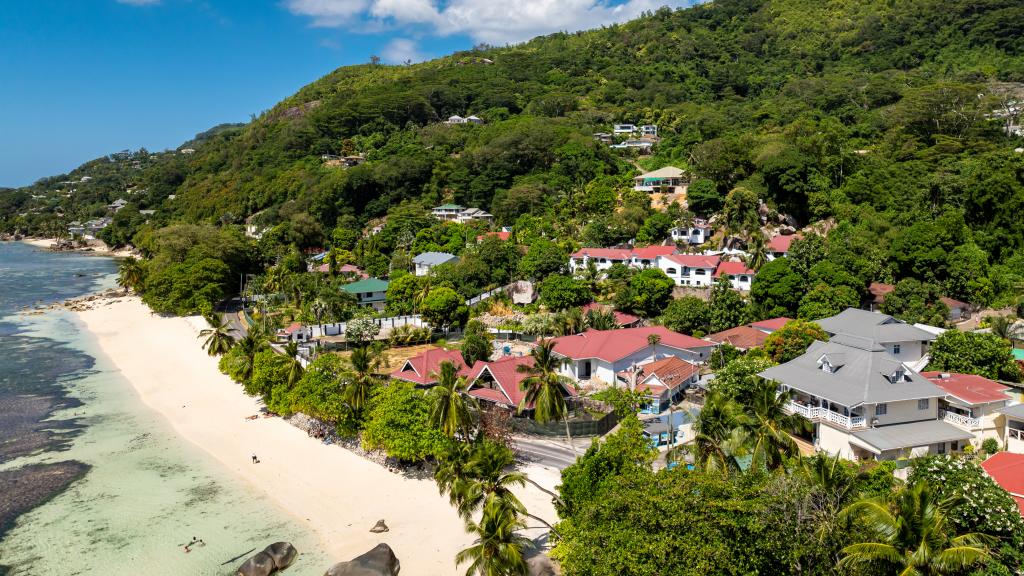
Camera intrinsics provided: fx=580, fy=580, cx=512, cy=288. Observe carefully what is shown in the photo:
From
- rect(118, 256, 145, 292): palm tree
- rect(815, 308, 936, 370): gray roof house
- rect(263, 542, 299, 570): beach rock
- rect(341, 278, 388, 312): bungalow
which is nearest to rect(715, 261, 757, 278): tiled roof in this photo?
rect(815, 308, 936, 370): gray roof house

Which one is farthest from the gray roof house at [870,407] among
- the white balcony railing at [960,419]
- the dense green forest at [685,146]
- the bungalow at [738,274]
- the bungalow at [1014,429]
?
the bungalow at [738,274]

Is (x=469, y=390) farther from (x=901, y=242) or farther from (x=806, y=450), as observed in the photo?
(x=901, y=242)

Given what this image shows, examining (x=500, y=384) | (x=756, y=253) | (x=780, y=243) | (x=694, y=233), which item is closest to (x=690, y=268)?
(x=756, y=253)


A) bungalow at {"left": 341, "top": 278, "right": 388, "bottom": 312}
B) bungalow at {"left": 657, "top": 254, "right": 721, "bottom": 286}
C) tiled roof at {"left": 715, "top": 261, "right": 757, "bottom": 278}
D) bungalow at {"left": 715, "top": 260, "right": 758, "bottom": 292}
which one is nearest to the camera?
bungalow at {"left": 715, "top": 260, "right": 758, "bottom": 292}

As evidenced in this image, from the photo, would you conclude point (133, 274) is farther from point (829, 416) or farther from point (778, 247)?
point (829, 416)

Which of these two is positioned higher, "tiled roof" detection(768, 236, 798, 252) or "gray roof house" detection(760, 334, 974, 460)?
"tiled roof" detection(768, 236, 798, 252)

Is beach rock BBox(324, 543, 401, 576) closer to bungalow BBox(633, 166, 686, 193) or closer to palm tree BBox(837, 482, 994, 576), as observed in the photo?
palm tree BBox(837, 482, 994, 576)

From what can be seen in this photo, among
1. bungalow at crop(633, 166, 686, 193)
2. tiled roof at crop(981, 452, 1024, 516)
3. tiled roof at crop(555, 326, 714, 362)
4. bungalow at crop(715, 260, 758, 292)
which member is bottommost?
tiled roof at crop(555, 326, 714, 362)
